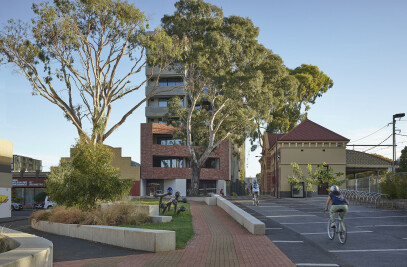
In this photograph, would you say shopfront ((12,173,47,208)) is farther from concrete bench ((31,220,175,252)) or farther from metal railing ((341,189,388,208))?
concrete bench ((31,220,175,252))

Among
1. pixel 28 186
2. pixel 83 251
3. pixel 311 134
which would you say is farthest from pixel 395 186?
pixel 28 186

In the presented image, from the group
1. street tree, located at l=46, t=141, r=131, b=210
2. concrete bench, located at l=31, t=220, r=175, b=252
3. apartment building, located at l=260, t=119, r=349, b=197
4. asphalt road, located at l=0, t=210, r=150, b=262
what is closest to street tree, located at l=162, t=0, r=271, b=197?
apartment building, located at l=260, t=119, r=349, b=197

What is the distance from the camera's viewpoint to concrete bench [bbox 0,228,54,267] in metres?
6.87

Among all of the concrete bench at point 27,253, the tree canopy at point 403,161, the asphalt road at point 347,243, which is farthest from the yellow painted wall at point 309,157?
the concrete bench at point 27,253

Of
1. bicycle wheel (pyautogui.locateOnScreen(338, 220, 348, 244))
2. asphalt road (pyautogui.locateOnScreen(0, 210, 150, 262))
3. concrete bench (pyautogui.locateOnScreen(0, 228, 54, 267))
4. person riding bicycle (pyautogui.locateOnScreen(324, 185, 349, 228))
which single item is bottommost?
asphalt road (pyautogui.locateOnScreen(0, 210, 150, 262))

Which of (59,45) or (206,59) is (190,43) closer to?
(206,59)

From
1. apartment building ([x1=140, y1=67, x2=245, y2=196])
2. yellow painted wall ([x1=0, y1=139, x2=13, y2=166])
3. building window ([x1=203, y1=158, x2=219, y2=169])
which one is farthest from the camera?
building window ([x1=203, y1=158, x2=219, y2=169])

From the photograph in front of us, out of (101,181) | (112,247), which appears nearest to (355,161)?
→ (101,181)

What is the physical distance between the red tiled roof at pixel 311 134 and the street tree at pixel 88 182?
3568 cm

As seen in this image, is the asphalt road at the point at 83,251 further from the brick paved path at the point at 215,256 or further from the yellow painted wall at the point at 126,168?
the yellow painted wall at the point at 126,168

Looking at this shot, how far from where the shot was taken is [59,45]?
1236 inches

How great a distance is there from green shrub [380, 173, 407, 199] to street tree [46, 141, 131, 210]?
16351 millimetres

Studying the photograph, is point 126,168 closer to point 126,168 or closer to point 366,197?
point 126,168

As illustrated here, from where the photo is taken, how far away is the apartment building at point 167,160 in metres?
58.3
